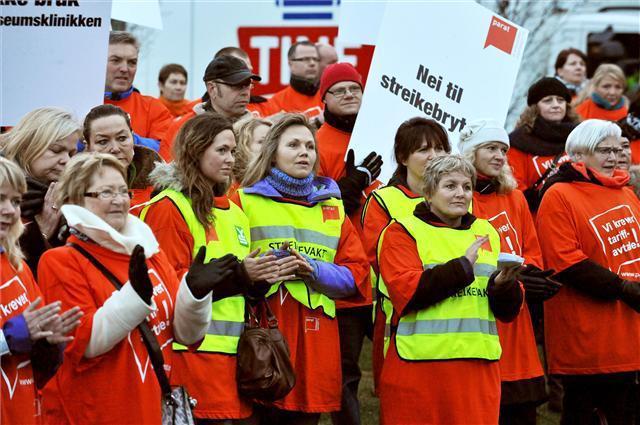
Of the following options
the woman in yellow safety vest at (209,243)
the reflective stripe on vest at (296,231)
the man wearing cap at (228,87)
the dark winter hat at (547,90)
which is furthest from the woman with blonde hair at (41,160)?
the dark winter hat at (547,90)

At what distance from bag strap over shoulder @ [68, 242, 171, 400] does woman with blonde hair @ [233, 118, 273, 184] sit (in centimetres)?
211

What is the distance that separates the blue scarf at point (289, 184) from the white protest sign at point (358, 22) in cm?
276

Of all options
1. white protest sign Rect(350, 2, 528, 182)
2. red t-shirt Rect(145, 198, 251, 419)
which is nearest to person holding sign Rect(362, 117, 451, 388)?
white protest sign Rect(350, 2, 528, 182)

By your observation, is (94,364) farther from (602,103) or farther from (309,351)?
(602,103)

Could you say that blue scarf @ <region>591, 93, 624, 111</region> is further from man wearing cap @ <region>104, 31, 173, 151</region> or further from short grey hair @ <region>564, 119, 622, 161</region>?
man wearing cap @ <region>104, 31, 173, 151</region>

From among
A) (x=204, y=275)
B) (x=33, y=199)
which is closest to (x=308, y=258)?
(x=204, y=275)

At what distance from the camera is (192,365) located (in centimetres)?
623

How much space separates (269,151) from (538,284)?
1670 millimetres

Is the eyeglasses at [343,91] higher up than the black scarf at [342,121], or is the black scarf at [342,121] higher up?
the eyeglasses at [343,91]

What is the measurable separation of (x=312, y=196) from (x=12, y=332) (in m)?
2.32

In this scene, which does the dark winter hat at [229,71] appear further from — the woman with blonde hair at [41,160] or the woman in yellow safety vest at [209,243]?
the woman with blonde hair at [41,160]

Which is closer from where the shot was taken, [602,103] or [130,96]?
[130,96]

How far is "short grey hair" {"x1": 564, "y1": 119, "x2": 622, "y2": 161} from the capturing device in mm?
7949

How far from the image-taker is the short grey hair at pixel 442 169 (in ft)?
22.1
